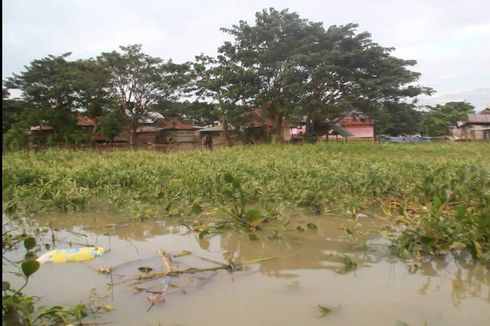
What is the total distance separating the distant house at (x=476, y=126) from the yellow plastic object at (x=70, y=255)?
133 feet

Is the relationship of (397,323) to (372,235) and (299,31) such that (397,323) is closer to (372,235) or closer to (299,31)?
(372,235)

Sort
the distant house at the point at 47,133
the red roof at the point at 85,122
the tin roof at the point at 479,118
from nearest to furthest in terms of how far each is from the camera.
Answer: the distant house at the point at 47,133 < the red roof at the point at 85,122 < the tin roof at the point at 479,118

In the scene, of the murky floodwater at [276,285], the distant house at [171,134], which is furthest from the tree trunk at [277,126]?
the murky floodwater at [276,285]

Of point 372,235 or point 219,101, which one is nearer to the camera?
point 372,235

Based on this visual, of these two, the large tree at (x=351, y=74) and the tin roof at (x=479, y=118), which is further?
the tin roof at (x=479, y=118)

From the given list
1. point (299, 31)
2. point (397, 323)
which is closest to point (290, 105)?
point (299, 31)

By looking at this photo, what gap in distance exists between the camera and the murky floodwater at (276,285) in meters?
2.34

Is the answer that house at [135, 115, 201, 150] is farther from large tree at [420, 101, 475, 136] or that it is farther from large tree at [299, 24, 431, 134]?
large tree at [420, 101, 475, 136]

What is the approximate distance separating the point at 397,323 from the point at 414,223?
1795mm

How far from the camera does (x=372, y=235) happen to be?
13.2 feet

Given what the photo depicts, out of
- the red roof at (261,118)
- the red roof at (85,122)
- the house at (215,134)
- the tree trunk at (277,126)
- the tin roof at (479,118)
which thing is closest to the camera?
the tree trunk at (277,126)

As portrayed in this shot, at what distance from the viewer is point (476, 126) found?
3941 cm

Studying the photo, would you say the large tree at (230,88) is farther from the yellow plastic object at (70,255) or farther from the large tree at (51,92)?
the yellow plastic object at (70,255)

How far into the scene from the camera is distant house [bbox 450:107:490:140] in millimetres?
38366
